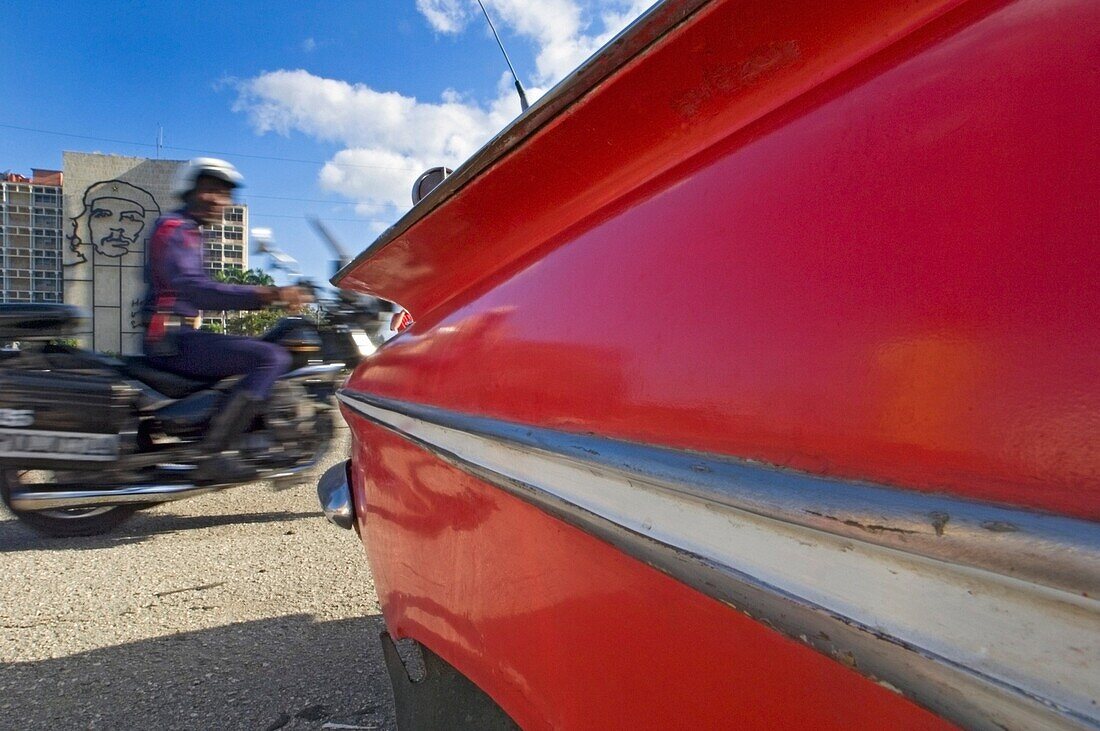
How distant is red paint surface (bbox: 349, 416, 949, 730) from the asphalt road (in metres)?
1.06

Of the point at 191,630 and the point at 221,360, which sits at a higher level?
the point at 221,360

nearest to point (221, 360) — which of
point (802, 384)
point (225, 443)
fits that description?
point (225, 443)

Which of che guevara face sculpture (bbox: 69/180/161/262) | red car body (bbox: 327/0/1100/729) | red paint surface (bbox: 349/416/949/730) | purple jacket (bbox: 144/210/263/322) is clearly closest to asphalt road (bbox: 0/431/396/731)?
red paint surface (bbox: 349/416/949/730)

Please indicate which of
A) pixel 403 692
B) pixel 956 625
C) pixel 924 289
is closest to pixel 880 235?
pixel 924 289

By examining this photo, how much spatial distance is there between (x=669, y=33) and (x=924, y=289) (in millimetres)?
378

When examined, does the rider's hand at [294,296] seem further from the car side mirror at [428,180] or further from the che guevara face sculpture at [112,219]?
the che guevara face sculpture at [112,219]

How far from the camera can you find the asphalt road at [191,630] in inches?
74.8

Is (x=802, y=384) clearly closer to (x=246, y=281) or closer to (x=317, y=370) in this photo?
(x=317, y=370)

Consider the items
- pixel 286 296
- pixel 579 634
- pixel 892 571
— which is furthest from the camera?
pixel 286 296

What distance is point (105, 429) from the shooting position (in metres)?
3.17

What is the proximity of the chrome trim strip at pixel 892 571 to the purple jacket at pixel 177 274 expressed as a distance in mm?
3364

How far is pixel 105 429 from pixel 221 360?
603 mm

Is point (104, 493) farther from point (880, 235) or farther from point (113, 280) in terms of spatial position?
point (113, 280)

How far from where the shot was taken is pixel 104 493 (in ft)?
10.7
